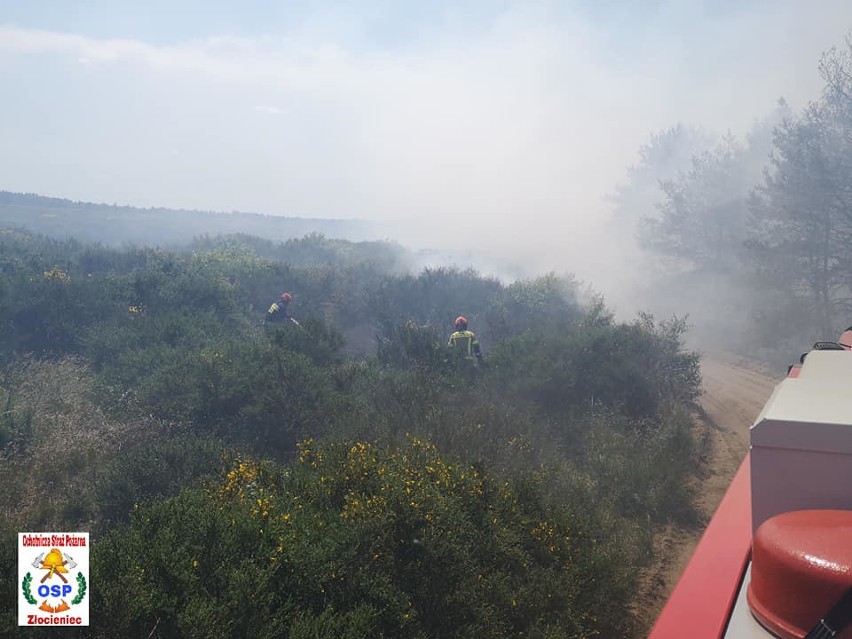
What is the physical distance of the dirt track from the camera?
6.00m

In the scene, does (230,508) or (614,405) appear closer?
(230,508)

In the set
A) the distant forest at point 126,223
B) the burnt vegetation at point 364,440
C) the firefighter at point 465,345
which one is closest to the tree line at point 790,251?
the burnt vegetation at point 364,440

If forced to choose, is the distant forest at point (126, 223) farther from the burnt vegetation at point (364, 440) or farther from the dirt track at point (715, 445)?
the dirt track at point (715, 445)

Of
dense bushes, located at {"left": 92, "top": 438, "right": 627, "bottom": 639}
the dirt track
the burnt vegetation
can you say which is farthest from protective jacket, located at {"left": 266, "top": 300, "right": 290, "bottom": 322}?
the dirt track

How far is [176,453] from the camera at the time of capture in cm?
691

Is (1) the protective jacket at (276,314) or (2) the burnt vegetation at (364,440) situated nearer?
(2) the burnt vegetation at (364,440)

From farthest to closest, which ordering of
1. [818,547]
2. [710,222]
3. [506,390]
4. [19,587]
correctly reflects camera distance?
[710,222] < [506,390] < [19,587] < [818,547]

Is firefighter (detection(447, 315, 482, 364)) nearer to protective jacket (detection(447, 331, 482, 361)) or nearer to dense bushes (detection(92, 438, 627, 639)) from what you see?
protective jacket (detection(447, 331, 482, 361))

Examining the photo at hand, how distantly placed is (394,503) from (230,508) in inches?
47.5

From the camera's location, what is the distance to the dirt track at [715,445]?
6.00 m

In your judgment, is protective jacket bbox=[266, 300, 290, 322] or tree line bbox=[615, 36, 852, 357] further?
tree line bbox=[615, 36, 852, 357]

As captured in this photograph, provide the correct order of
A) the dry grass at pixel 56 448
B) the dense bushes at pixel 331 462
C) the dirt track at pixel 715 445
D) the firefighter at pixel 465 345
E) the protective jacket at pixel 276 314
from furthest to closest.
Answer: the protective jacket at pixel 276 314
the firefighter at pixel 465 345
the dry grass at pixel 56 448
the dirt track at pixel 715 445
the dense bushes at pixel 331 462

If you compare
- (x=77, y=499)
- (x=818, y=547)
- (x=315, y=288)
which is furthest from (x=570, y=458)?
(x=315, y=288)

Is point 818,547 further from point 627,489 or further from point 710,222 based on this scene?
point 710,222
